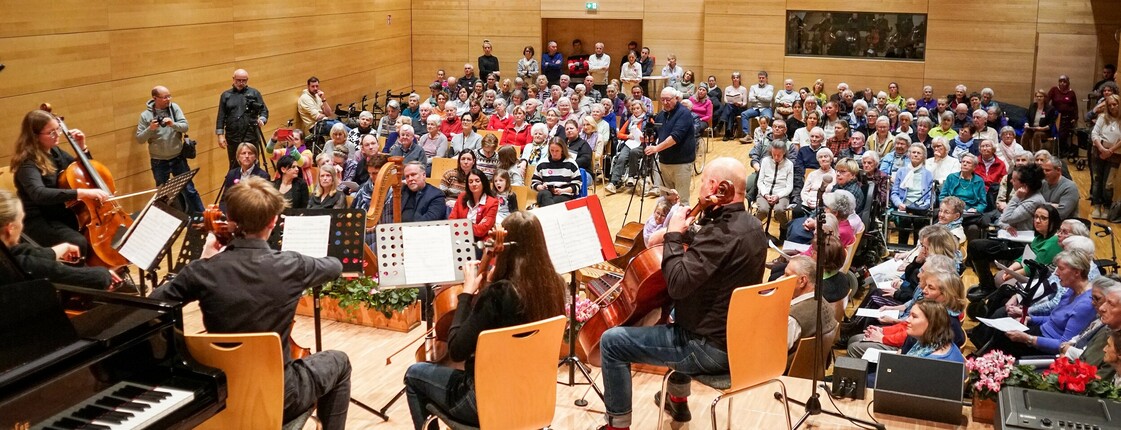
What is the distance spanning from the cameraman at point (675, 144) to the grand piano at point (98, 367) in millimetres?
5920

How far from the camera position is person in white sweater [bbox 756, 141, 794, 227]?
8797 millimetres

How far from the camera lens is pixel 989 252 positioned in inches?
278

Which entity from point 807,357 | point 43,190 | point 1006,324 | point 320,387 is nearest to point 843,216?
point 1006,324

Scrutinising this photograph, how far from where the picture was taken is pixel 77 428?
2.77m

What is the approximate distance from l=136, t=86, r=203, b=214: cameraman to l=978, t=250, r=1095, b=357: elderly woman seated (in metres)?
7.00

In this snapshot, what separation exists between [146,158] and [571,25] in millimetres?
9086

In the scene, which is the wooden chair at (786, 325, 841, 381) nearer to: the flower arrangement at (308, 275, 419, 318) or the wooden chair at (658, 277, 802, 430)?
the wooden chair at (658, 277, 802, 430)

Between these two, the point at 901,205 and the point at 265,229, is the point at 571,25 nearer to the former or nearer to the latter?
the point at 901,205

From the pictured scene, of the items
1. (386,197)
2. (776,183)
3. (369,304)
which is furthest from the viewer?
(776,183)

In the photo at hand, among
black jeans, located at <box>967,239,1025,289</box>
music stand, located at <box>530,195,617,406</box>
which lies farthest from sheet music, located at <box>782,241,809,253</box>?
music stand, located at <box>530,195,617,406</box>

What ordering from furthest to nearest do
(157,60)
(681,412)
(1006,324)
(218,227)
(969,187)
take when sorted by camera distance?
1. (157,60)
2. (969,187)
3. (1006,324)
4. (681,412)
5. (218,227)

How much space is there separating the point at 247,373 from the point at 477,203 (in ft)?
12.8

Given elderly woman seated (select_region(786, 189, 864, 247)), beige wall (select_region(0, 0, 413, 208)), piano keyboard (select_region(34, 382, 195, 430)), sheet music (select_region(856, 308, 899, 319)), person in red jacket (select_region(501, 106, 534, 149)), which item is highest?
beige wall (select_region(0, 0, 413, 208))

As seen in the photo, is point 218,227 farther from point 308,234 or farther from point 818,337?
point 818,337
